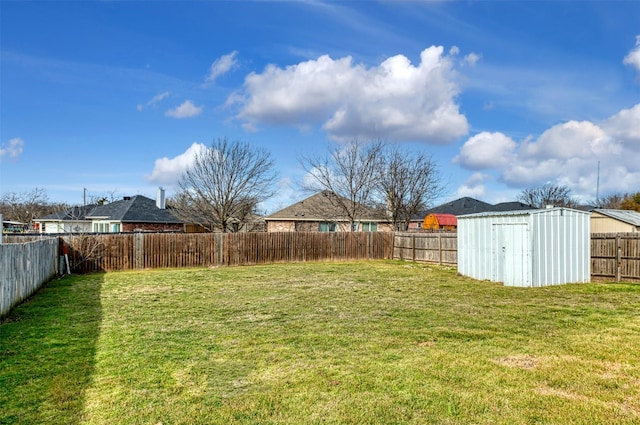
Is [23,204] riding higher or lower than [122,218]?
higher

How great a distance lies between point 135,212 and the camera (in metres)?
32.3

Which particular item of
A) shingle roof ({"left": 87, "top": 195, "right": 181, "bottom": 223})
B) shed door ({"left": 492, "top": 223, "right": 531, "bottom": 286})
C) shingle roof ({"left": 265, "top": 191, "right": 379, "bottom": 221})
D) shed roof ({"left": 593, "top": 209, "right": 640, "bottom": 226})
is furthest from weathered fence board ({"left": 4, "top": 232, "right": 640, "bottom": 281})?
shingle roof ({"left": 87, "top": 195, "right": 181, "bottom": 223})

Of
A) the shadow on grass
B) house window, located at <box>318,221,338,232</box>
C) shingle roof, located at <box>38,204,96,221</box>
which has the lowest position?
the shadow on grass

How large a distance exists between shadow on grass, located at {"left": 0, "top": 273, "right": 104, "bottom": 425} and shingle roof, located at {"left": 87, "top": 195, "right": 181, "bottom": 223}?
23.5 metres

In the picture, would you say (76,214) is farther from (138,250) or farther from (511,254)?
(511,254)

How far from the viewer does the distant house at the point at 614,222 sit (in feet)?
60.0

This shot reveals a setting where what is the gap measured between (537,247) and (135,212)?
93.5ft

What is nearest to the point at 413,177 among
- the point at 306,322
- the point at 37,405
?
the point at 306,322

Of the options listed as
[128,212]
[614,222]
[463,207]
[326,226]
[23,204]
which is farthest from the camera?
[463,207]

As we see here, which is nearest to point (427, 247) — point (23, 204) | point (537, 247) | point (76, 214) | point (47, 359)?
point (537, 247)

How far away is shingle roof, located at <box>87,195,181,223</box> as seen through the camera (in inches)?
1255

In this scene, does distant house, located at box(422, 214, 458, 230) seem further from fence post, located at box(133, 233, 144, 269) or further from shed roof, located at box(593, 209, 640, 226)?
fence post, located at box(133, 233, 144, 269)

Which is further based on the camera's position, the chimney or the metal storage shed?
the chimney

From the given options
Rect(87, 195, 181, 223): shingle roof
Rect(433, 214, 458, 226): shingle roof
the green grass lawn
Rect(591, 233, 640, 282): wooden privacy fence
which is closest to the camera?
the green grass lawn
